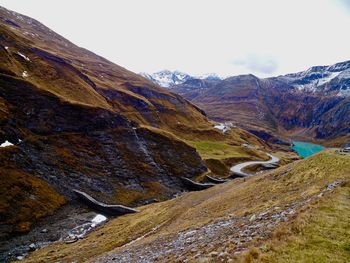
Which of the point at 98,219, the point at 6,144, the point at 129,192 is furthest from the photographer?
the point at 129,192

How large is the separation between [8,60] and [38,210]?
192ft

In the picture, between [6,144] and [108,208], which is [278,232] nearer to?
[108,208]

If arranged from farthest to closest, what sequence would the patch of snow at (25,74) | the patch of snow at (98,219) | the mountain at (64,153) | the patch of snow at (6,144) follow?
the patch of snow at (25,74)
the patch of snow at (6,144)
the patch of snow at (98,219)
the mountain at (64,153)

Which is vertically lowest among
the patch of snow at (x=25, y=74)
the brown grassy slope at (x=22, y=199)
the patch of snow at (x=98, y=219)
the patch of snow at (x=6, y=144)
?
the patch of snow at (x=98, y=219)

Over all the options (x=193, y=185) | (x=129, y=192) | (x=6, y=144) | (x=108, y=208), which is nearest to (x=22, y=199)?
(x=6, y=144)

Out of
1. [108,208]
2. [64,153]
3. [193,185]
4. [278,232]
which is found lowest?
[193,185]

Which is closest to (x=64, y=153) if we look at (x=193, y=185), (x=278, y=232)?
(x=193, y=185)

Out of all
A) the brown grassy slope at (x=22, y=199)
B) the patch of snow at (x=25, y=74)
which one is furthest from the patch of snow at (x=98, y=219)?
the patch of snow at (x=25, y=74)

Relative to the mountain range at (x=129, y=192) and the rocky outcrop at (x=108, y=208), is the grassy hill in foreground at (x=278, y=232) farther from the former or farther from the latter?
the rocky outcrop at (x=108, y=208)

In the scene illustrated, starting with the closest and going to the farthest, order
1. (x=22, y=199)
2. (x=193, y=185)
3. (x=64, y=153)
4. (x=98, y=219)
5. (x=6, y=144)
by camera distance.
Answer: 1. (x=22, y=199)
2. (x=98, y=219)
3. (x=6, y=144)
4. (x=64, y=153)
5. (x=193, y=185)

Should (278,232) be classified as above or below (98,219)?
above

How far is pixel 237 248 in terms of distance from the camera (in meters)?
16.9

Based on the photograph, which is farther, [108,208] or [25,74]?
[25,74]

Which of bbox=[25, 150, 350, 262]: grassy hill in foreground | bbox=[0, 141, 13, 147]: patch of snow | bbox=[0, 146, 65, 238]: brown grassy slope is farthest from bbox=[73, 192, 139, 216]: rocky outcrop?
bbox=[25, 150, 350, 262]: grassy hill in foreground
